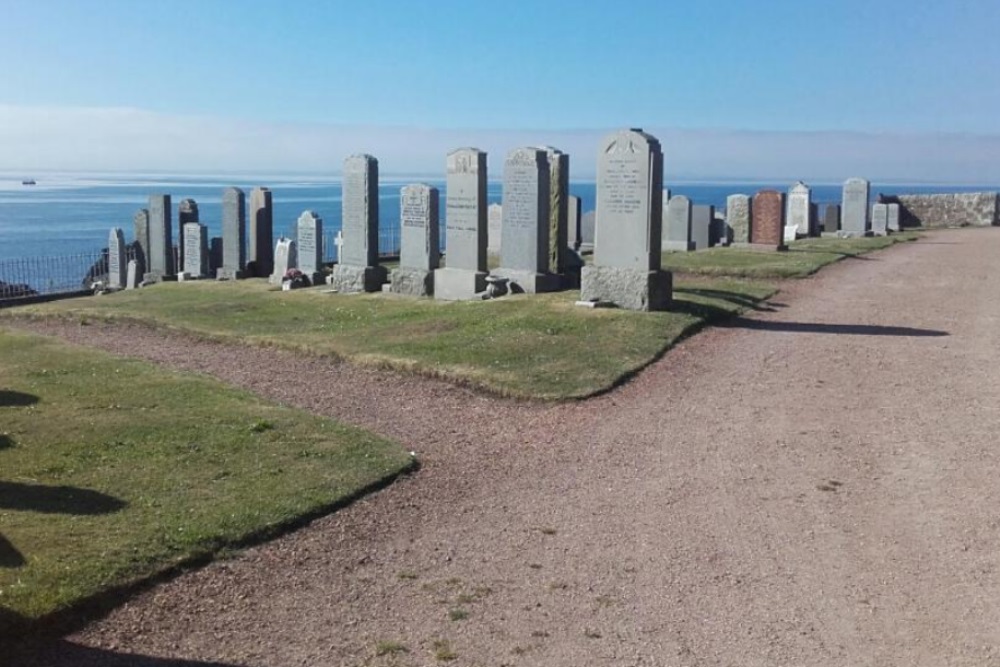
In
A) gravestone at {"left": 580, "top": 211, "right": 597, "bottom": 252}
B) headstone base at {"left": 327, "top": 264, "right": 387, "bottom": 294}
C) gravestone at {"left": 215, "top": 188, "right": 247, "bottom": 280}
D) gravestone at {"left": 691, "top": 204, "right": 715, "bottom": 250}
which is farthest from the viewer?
gravestone at {"left": 580, "top": 211, "right": 597, "bottom": 252}

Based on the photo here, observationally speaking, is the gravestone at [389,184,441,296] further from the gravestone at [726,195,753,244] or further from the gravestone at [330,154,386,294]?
the gravestone at [726,195,753,244]

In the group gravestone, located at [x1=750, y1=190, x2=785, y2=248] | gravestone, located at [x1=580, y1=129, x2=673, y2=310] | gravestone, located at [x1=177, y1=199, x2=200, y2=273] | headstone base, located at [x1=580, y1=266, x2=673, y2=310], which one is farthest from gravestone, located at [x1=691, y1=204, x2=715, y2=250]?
gravestone, located at [x1=177, y1=199, x2=200, y2=273]

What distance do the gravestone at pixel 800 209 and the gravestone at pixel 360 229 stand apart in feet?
68.0

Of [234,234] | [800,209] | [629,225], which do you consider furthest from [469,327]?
[800,209]

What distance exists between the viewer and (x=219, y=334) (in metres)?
16.0

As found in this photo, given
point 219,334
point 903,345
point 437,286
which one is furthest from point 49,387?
point 903,345

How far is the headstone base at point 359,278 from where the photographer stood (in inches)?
799

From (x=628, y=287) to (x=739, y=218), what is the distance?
646 inches

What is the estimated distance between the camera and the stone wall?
4347cm

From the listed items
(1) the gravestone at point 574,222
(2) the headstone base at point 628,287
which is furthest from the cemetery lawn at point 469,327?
(1) the gravestone at point 574,222

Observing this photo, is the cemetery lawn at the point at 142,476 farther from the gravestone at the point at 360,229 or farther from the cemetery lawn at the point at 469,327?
the gravestone at the point at 360,229

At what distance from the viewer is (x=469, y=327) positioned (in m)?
14.8

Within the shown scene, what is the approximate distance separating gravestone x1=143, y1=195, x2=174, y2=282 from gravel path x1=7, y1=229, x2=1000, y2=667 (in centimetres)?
1742

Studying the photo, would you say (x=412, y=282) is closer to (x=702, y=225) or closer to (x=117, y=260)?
(x=117, y=260)
